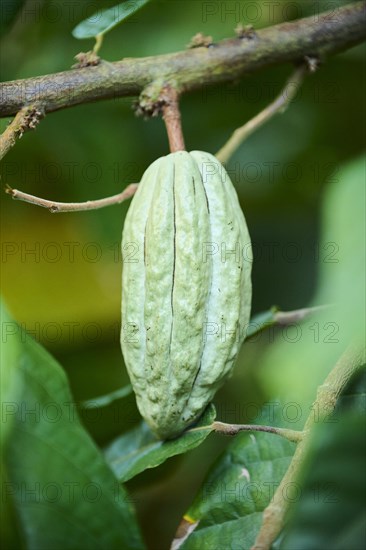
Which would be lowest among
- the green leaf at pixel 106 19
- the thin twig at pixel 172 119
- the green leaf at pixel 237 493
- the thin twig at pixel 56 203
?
the green leaf at pixel 237 493

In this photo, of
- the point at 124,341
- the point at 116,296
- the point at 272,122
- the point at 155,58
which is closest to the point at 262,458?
the point at 124,341

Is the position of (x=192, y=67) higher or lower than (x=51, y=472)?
higher

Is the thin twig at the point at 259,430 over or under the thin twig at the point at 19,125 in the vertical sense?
under

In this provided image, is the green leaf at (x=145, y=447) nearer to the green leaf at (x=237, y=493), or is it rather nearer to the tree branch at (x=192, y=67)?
the green leaf at (x=237, y=493)

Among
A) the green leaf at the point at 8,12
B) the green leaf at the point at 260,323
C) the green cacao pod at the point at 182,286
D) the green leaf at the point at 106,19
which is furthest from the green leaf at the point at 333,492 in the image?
the green leaf at the point at 8,12

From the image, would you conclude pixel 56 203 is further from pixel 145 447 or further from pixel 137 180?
pixel 137 180

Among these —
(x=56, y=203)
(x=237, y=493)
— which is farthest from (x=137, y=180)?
(x=237, y=493)
